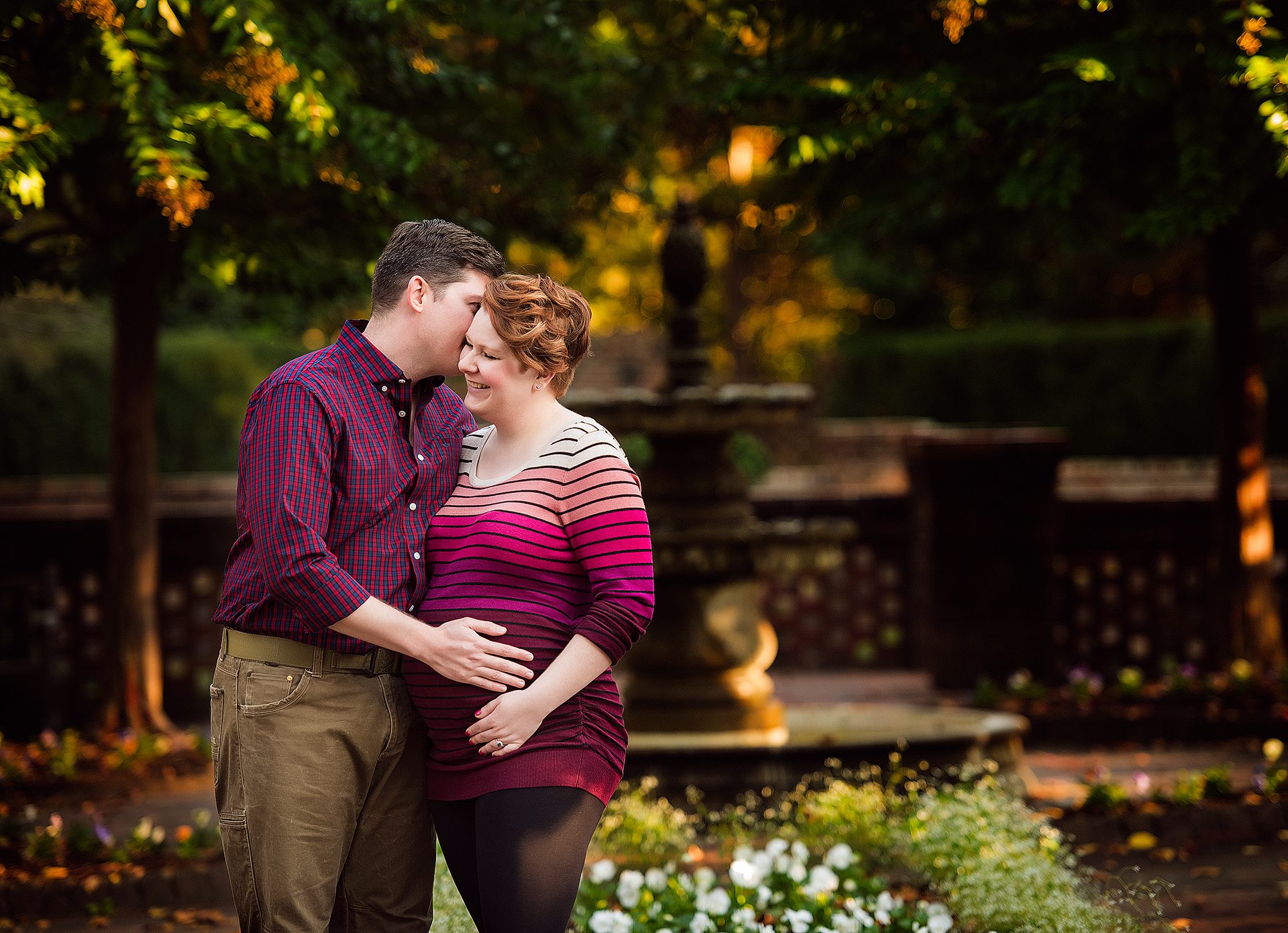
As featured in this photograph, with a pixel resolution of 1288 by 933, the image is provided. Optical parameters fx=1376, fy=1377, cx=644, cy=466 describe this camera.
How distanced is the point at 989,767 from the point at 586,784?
2848 millimetres

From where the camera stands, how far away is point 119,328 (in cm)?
767

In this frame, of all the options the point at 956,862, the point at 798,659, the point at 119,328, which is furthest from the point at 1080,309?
the point at 956,862

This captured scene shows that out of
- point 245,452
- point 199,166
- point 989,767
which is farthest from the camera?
point 199,166

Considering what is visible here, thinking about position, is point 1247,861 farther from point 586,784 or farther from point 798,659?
point 798,659

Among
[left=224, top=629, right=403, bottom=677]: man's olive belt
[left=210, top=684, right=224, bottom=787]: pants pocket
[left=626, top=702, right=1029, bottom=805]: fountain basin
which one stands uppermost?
[left=224, top=629, right=403, bottom=677]: man's olive belt

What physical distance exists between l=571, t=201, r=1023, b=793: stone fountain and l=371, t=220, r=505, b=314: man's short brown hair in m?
3.20

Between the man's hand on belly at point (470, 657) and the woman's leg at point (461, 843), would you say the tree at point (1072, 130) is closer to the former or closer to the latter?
the man's hand on belly at point (470, 657)

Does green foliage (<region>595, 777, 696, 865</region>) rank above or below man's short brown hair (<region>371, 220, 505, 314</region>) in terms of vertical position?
below

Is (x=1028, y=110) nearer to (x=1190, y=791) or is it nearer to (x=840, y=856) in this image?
(x=840, y=856)

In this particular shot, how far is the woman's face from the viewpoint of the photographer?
271 cm

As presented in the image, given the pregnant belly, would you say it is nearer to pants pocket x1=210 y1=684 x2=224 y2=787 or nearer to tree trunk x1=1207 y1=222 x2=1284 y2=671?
pants pocket x1=210 y1=684 x2=224 y2=787

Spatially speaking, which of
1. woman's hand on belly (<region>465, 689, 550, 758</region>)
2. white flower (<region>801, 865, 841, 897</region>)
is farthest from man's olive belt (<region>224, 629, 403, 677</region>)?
white flower (<region>801, 865, 841, 897</region>)

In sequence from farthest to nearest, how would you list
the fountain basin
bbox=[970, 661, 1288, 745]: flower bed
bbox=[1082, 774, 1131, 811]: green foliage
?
bbox=[970, 661, 1288, 745]: flower bed
the fountain basin
bbox=[1082, 774, 1131, 811]: green foliage

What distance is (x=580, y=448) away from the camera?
271 centimetres
